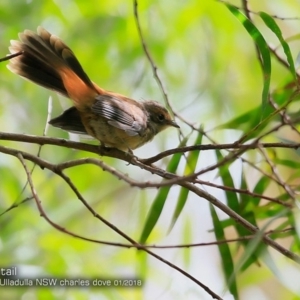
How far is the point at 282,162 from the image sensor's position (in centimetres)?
162

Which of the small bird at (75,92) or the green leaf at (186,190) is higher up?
the small bird at (75,92)

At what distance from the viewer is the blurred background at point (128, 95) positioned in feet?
7.52

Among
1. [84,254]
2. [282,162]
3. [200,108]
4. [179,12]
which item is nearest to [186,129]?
[200,108]

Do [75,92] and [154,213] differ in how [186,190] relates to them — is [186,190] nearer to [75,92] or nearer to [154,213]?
[154,213]

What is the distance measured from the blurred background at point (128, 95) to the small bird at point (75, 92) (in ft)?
1.13

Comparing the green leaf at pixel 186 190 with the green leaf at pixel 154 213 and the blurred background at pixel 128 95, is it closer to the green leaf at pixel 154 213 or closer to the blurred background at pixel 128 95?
the green leaf at pixel 154 213

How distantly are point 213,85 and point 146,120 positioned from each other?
93cm

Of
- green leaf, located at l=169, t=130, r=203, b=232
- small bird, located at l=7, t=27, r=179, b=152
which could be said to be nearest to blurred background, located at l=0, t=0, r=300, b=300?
small bird, located at l=7, t=27, r=179, b=152

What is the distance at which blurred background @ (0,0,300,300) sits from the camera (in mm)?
2293

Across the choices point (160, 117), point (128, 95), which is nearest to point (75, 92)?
point (160, 117)

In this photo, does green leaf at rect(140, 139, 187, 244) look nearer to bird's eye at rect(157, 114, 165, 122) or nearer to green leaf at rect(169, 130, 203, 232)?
green leaf at rect(169, 130, 203, 232)

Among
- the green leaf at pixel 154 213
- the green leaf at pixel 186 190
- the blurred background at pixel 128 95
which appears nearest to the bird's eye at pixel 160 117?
the blurred background at pixel 128 95

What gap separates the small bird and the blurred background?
1.13 ft

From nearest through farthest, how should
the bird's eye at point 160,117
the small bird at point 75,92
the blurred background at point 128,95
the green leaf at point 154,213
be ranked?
1. the green leaf at point 154,213
2. the small bird at point 75,92
3. the bird's eye at point 160,117
4. the blurred background at point 128,95
